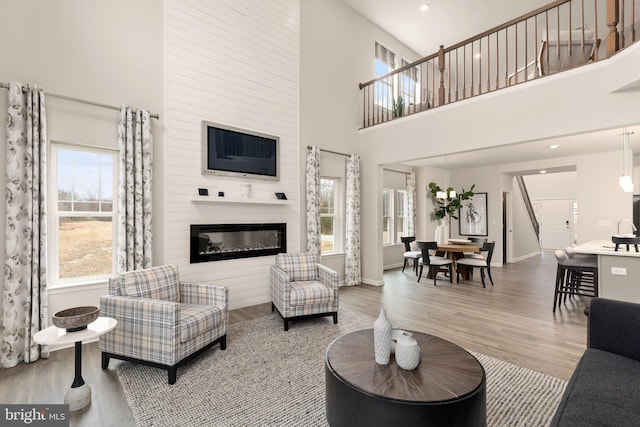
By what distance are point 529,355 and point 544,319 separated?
4.37 feet

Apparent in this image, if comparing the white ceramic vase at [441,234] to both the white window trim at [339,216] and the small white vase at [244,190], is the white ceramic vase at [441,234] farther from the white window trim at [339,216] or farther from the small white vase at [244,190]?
the small white vase at [244,190]

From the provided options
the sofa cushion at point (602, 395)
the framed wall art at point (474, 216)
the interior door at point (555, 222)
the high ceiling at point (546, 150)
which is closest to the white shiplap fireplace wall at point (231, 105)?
the high ceiling at point (546, 150)

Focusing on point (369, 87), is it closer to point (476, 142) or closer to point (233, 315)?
point (476, 142)

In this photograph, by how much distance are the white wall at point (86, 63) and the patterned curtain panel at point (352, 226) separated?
334 centimetres

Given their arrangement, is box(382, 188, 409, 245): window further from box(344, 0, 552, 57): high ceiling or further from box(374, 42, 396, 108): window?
box(344, 0, 552, 57): high ceiling

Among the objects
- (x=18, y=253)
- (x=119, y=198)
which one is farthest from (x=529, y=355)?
(x=18, y=253)

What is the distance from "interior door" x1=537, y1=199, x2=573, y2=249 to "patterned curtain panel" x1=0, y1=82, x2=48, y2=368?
46.7 ft

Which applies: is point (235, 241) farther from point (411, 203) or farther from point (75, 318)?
point (411, 203)

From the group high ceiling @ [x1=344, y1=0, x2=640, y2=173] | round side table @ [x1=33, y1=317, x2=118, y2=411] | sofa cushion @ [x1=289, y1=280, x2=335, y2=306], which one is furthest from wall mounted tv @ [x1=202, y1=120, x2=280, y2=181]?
high ceiling @ [x1=344, y1=0, x2=640, y2=173]

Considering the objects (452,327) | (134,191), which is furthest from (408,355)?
(134,191)

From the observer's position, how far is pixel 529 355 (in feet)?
9.53

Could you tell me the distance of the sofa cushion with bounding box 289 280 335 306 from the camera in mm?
3557

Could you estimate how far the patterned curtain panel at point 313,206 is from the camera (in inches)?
205

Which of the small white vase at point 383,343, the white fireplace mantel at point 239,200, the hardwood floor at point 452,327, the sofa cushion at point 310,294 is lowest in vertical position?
the hardwood floor at point 452,327
